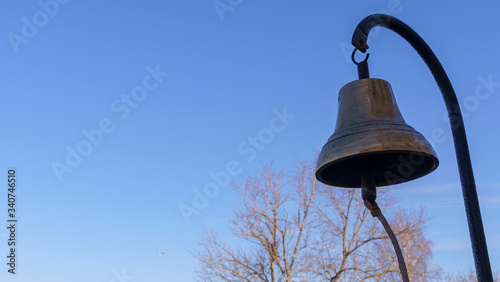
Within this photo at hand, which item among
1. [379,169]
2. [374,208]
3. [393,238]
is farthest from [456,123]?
[393,238]

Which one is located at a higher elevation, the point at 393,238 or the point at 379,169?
the point at 379,169

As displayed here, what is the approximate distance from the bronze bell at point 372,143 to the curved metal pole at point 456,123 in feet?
0.56

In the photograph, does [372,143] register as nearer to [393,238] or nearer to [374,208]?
[374,208]

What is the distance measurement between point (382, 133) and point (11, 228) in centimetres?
1094

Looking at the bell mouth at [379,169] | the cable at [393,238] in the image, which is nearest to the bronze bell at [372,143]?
the bell mouth at [379,169]

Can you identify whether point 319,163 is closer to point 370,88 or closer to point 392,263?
point 370,88

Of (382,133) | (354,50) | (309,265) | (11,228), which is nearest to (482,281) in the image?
(382,133)

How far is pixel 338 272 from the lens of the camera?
17.8m

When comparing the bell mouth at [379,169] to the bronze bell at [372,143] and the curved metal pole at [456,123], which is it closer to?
the bronze bell at [372,143]

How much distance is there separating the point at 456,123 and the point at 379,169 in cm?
53

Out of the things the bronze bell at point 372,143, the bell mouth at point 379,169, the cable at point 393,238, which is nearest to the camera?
the cable at point 393,238

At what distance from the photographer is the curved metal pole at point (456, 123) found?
7.97 ft

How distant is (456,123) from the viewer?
2.73 meters

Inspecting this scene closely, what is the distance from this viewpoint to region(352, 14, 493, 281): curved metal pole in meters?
2.43
